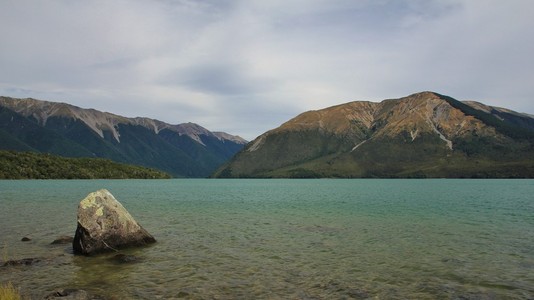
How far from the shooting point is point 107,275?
23.4 m

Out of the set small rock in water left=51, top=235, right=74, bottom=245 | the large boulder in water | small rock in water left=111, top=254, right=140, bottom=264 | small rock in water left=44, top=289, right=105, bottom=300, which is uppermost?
the large boulder in water

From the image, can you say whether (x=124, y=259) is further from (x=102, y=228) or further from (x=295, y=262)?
(x=295, y=262)

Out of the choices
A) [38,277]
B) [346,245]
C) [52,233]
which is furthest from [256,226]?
[38,277]

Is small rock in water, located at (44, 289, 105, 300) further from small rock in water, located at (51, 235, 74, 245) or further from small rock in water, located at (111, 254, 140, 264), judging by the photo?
small rock in water, located at (51, 235, 74, 245)

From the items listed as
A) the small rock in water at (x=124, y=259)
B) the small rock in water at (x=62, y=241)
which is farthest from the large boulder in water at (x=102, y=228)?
the small rock in water at (x=62, y=241)

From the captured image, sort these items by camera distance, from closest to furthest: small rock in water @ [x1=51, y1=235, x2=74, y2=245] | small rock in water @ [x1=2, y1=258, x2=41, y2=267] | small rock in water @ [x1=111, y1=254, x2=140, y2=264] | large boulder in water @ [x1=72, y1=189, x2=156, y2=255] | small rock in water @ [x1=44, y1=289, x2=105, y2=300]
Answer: small rock in water @ [x1=44, y1=289, x2=105, y2=300]
small rock in water @ [x1=2, y1=258, x2=41, y2=267]
small rock in water @ [x1=111, y1=254, x2=140, y2=264]
large boulder in water @ [x1=72, y1=189, x2=156, y2=255]
small rock in water @ [x1=51, y1=235, x2=74, y2=245]

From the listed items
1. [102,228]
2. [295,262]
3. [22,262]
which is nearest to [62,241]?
[102,228]

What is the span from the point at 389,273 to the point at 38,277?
20785 mm

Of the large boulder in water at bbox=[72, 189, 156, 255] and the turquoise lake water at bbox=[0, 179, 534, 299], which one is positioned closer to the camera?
the turquoise lake water at bbox=[0, 179, 534, 299]

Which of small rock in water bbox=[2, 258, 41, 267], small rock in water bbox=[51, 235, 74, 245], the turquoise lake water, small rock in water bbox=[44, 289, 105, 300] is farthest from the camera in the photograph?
small rock in water bbox=[51, 235, 74, 245]

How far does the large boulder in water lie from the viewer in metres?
29.8

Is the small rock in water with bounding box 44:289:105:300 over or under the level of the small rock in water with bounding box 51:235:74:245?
over

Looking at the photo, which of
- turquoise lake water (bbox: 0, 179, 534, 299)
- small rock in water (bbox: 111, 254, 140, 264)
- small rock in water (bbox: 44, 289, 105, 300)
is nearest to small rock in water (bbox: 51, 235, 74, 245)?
turquoise lake water (bbox: 0, 179, 534, 299)

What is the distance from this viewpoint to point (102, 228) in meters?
30.7
